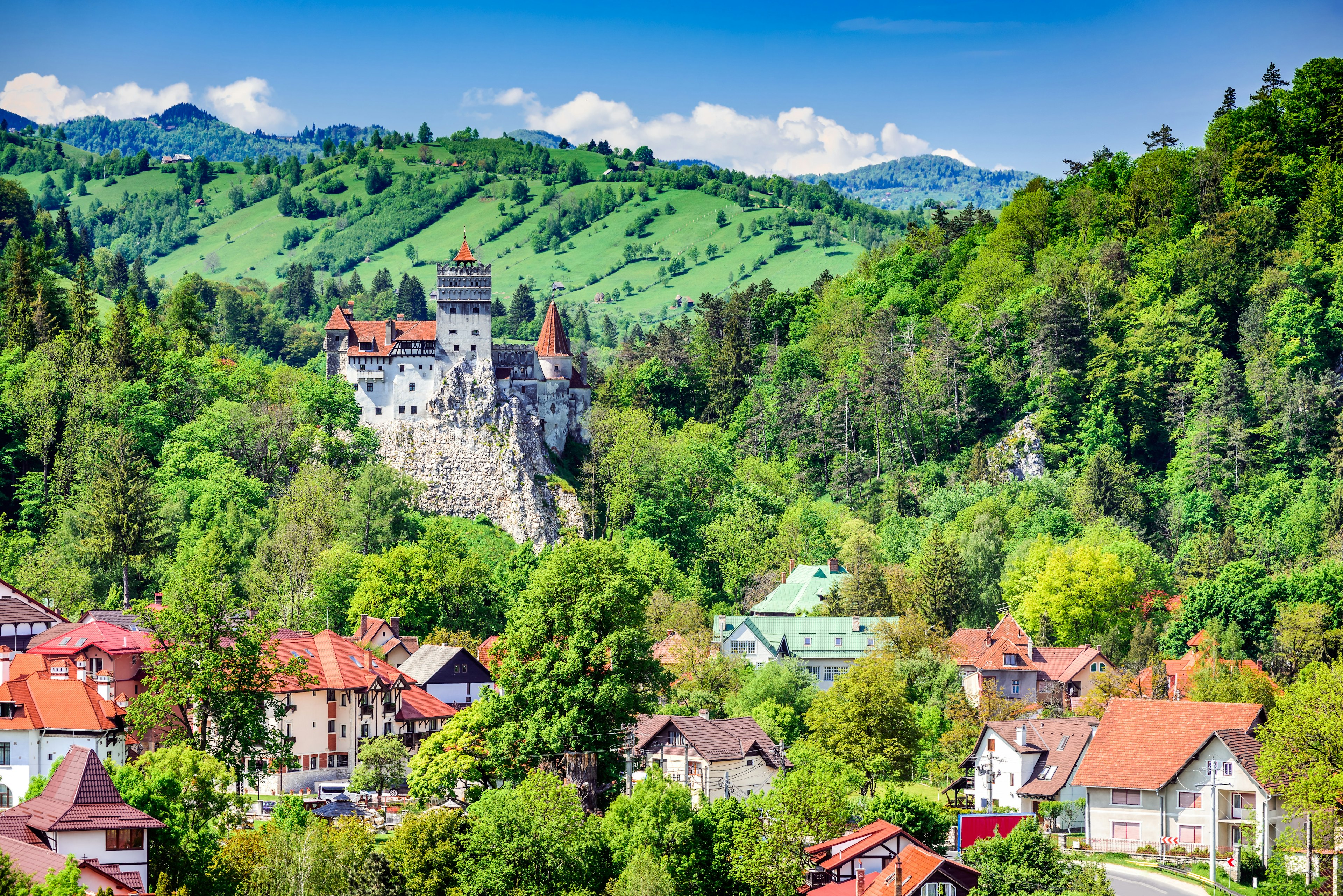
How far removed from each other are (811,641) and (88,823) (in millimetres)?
49310

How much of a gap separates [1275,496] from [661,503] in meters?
40.1

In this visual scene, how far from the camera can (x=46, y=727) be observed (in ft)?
184

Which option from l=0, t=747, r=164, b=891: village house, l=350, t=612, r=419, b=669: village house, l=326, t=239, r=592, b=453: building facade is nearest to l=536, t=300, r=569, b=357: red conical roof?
Answer: l=326, t=239, r=592, b=453: building facade

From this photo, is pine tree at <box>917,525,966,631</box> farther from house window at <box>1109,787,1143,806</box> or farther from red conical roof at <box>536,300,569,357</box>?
red conical roof at <box>536,300,569,357</box>

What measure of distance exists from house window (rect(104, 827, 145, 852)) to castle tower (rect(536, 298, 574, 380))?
244 feet

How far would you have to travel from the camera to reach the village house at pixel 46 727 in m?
55.9

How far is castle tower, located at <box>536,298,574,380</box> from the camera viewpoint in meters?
116

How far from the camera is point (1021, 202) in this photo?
121 meters

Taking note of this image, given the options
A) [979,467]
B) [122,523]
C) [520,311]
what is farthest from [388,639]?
[520,311]

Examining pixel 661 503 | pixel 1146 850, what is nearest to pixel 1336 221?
pixel 661 503

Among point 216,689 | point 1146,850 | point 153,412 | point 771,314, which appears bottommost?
point 1146,850

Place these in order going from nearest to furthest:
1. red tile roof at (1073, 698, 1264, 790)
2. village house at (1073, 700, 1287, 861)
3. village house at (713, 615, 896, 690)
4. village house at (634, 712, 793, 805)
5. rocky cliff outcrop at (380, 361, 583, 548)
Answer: village house at (1073, 700, 1287, 861) < red tile roof at (1073, 698, 1264, 790) < village house at (634, 712, 793, 805) < village house at (713, 615, 896, 690) < rocky cliff outcrop at (380, 361, 583, 548)

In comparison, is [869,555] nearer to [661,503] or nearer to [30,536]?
[661,503]

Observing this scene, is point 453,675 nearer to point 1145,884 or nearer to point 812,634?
point 812,634
